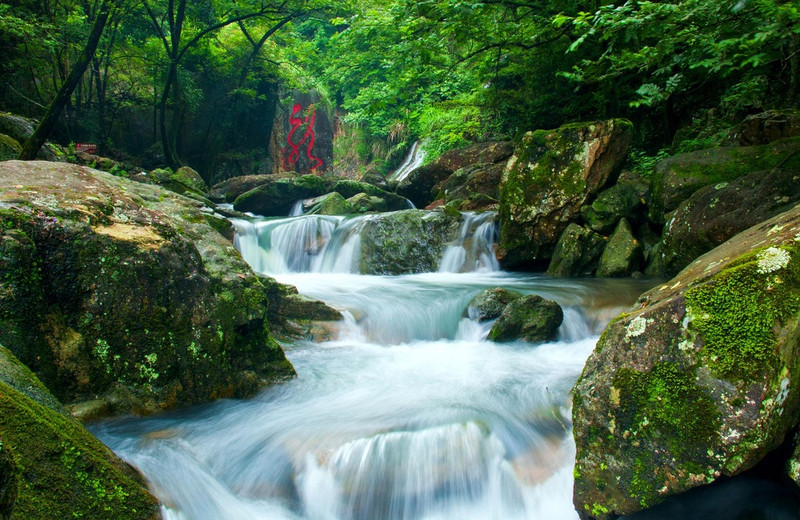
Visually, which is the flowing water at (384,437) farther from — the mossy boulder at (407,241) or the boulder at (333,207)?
the boulder at (333,207)

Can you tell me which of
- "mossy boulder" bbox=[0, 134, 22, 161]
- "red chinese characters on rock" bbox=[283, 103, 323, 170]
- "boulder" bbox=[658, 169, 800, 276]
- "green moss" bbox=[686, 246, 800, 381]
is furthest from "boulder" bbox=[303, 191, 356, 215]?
"green moss" bbox=[686, 246, 800, 381]

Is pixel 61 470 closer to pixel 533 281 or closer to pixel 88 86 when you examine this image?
pixel 533 281

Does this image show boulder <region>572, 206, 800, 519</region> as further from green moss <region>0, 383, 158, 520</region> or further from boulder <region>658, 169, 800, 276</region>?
boulder <region>658, 169, 800, 276</region>

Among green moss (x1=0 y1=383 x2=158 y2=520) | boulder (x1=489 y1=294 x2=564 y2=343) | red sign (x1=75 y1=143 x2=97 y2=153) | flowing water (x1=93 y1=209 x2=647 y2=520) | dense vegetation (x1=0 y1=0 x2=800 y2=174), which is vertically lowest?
flowing water (x1=93 y1=209 x2=647 y2=520)

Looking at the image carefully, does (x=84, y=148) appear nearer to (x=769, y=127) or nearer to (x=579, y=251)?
(x=579, y=251)

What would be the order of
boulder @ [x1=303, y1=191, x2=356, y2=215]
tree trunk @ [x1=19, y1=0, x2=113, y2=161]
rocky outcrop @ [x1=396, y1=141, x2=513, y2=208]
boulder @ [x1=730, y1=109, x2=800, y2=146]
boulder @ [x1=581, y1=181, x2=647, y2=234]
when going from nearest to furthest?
boulder @ [x1=730, y1=109, x2=800, y2=146]
tree trunk @ [x1=19, y1=0, x2=113, y2=161]
boulder @ [x1=581, y1=181, x2=647, y2=234]
boulder @ [x1=303, y1=191, x2=356, y2=215]
rocky outcrop @ [x1=396, y1=141, x2=513, y2=208]

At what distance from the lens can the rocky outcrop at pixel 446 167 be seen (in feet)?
47.9

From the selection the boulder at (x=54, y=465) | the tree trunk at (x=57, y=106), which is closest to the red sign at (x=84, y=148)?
the tree trunk at (x=57, y=106)

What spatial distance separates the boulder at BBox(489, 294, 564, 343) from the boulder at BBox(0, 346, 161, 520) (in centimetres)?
447

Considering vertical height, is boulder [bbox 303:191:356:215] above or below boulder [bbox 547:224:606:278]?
above

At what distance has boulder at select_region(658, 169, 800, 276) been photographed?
5.91m

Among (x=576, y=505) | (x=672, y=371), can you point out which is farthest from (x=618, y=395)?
(x=576, y=505)

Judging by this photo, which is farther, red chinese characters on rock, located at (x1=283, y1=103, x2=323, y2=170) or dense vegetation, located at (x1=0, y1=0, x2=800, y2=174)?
red chinese characters on rock, located at (x1=283, y1=103, x2=323, y2=170)

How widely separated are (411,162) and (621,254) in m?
15.6
